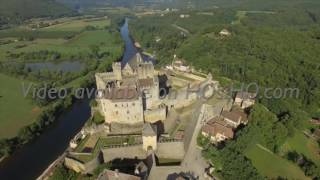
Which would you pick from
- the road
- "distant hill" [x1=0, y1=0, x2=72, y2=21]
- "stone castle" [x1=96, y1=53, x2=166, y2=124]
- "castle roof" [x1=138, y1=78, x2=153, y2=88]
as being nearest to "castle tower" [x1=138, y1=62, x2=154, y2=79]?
"stone castle" [x1=96, y1=53, x2=166, y2=124]

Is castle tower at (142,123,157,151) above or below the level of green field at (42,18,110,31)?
above

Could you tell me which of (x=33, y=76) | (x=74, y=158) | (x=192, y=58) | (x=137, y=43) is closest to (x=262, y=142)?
(x=74, y=158)

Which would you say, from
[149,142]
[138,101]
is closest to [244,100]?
[138,101]

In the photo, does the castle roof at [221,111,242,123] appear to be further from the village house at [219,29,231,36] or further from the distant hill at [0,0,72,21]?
the distant hill at [0,0,72,21]

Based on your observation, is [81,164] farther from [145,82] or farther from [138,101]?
[145,82]

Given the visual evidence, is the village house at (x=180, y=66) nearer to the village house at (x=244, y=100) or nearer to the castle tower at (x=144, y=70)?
the castle tower at (x=144, y=70)

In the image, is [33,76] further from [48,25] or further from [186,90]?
[48,25]
